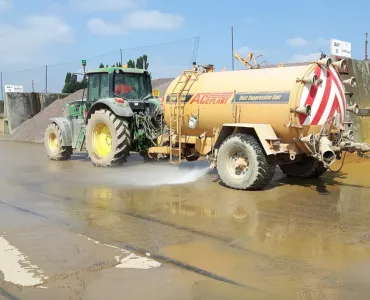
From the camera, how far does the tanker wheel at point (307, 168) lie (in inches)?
346

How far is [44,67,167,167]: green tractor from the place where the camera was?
10.7m

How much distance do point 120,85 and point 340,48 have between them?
578 cm

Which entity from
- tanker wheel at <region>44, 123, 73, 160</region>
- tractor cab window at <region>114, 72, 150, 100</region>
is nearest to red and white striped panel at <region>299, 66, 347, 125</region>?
tractor cab window at <region>114, 72, 150, 100</region>

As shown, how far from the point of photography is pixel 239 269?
13.8ft

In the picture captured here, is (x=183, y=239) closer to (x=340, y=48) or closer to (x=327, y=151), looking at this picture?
(x=327, y=151)

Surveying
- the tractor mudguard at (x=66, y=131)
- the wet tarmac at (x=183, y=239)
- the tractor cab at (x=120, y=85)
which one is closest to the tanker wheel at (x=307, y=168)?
the wet tarmac at (x=183, y=239)

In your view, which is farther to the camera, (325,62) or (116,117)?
(116,117)

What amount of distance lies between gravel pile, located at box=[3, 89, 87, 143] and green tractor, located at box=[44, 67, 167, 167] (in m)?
9.56

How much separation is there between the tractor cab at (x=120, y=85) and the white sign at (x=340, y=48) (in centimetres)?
477

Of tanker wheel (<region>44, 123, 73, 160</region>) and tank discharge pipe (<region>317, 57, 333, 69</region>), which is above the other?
tank discharge pipe (<region>317, 57, 333, 69</region>)

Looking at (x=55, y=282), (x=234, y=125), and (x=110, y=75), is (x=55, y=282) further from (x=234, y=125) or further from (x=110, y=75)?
(x=110, y=75)

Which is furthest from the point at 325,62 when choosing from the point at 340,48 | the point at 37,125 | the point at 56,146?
the point at 37,125

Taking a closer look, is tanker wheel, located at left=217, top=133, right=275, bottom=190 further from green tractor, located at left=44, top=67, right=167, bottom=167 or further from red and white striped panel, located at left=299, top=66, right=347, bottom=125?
green tractor, located at left=44, top=67, right=167, bottom=167

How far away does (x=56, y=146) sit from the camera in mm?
13500
